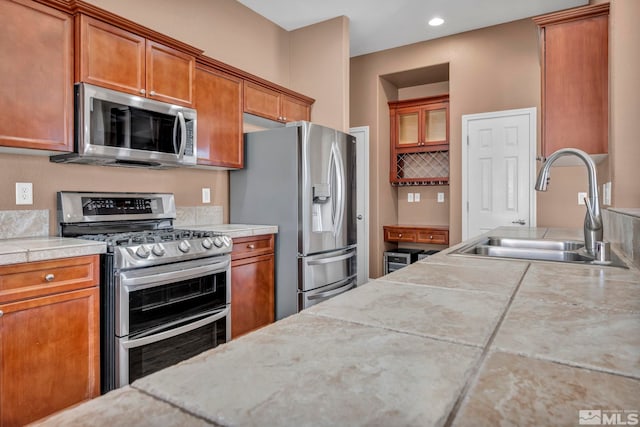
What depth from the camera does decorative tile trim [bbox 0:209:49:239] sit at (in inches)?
81.1

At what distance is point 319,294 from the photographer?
318cm

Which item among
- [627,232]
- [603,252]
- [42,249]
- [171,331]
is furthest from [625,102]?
[42,249]

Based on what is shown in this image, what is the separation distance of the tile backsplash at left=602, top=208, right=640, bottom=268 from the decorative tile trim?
274 cm

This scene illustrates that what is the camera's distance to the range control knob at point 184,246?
2.20m

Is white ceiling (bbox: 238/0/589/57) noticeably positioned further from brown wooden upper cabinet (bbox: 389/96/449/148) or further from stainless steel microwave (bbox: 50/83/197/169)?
stainless steel microwave (bbox: 50/83/197/169)

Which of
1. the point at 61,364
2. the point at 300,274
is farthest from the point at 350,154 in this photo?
the point at 61,364

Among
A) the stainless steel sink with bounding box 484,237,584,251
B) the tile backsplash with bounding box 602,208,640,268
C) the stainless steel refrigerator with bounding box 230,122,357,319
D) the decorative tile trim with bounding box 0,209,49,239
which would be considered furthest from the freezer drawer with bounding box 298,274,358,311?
the tile backsplash with bounding box 602,208,640,268

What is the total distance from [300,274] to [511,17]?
11.0ft

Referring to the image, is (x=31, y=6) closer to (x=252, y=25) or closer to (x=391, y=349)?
(x=252, y=25)

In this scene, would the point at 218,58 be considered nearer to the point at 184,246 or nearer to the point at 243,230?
the point at 243,230

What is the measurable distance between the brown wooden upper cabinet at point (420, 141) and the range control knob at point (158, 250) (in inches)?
137

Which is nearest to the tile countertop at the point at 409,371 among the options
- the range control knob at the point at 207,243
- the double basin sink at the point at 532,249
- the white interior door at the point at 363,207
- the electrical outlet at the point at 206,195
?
the double basin sink at the point at 532,249

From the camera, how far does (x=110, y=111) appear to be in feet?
7.30

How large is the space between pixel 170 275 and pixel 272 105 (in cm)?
198
